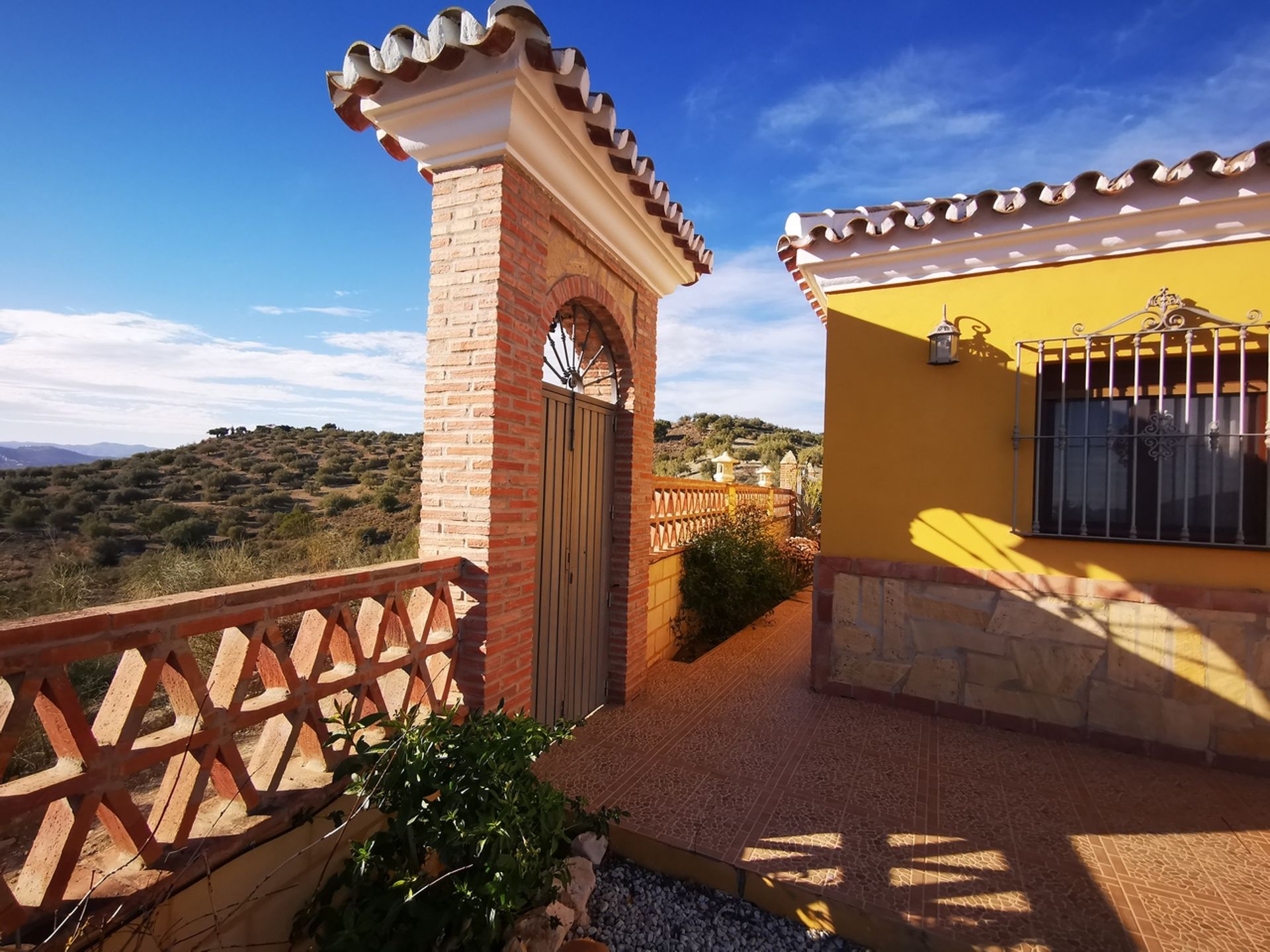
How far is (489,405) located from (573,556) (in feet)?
4.80

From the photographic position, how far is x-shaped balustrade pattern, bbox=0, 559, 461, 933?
1438 mm

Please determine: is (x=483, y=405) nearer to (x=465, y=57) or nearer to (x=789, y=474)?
(x=465, y=57)

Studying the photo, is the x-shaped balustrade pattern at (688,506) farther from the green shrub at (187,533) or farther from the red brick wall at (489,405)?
the green shrub at (187,533)

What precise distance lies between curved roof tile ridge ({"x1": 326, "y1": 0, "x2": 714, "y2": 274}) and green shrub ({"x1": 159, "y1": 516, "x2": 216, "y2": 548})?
10.5 m

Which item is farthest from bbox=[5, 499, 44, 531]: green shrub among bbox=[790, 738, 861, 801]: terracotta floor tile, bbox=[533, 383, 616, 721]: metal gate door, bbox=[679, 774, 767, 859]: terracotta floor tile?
bbox=[790, 738, 861, 801]: terracotta floor tile

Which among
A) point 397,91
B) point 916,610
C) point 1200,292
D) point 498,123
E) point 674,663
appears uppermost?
point 397,91

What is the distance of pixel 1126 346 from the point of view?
3.99 meters

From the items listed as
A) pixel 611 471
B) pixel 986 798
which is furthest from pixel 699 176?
pixel 986 798

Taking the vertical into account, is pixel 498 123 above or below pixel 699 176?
below

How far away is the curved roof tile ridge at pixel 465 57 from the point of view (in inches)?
98.0

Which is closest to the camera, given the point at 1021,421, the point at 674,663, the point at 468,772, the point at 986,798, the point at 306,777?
the point at 468,772

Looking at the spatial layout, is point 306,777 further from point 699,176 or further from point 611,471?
point 699,176

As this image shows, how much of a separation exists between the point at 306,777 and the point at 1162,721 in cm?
497

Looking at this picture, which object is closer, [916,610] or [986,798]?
[986,798]
